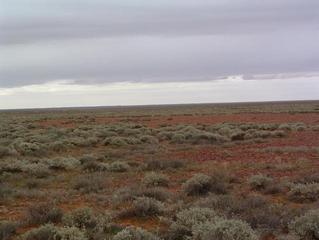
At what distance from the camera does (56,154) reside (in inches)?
Result: 916

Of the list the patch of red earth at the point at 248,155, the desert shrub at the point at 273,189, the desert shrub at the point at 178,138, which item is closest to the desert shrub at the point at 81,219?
the desert shrub at the point at 273,189

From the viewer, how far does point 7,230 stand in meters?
8.98

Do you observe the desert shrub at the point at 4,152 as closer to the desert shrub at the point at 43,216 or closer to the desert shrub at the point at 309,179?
the desert shrub at the point at 43,216

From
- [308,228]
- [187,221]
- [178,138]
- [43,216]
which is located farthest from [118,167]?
[178,138]

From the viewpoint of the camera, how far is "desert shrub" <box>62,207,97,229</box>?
9258 mm

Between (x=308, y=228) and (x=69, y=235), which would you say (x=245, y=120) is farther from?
(x=69, y=235)

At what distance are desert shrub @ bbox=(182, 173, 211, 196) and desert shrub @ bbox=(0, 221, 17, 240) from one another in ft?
15.4

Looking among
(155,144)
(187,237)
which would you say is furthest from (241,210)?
(155,144)

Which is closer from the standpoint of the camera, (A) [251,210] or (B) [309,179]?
(A) [251,210]

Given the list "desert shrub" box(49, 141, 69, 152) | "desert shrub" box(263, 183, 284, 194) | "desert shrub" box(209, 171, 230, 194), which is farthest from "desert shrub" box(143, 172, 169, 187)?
"desert shrub" box(49, 141, 69, 152)

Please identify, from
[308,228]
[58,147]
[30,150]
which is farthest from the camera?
[58,147]

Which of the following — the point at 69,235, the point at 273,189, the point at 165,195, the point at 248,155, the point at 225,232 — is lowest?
the point at 248,155

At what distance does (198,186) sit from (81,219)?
13.6 ft

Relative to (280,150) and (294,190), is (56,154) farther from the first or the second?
(294,190)
